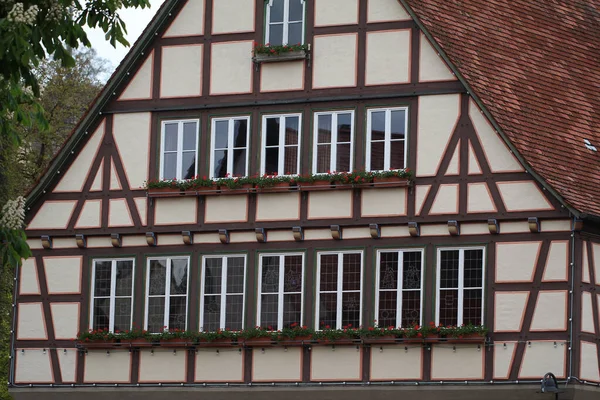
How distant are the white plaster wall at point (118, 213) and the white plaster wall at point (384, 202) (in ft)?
16.9

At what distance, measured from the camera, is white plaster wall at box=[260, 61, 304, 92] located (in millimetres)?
32125

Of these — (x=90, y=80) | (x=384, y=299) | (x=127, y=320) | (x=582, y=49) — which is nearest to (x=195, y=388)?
(x=127, y=320)

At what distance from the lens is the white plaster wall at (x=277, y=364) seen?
31078 millimetres

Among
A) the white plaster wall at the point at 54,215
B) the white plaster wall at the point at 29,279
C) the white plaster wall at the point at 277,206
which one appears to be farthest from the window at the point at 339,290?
the white plaster wall at the point at 29,279

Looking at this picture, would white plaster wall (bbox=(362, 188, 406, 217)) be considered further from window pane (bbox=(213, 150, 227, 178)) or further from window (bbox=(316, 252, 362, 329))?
window pane (bbox=(213, 150, 227, 178))

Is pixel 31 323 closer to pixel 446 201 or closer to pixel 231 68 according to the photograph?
pixel 231 68

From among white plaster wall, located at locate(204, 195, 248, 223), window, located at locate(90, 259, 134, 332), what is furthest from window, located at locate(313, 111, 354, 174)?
window, located at locate(90, 259, 134, 332)

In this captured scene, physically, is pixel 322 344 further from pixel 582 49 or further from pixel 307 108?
pixel 582 49

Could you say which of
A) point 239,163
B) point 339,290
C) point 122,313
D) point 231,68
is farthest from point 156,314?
point 231,68

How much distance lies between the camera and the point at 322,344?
101 ft

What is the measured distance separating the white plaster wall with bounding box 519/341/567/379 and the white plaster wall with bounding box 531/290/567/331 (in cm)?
29

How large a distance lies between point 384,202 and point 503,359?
3.87m

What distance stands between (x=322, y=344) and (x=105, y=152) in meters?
6.36

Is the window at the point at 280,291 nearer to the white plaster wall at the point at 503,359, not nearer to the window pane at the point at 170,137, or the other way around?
the window pane at the point at 170,137
